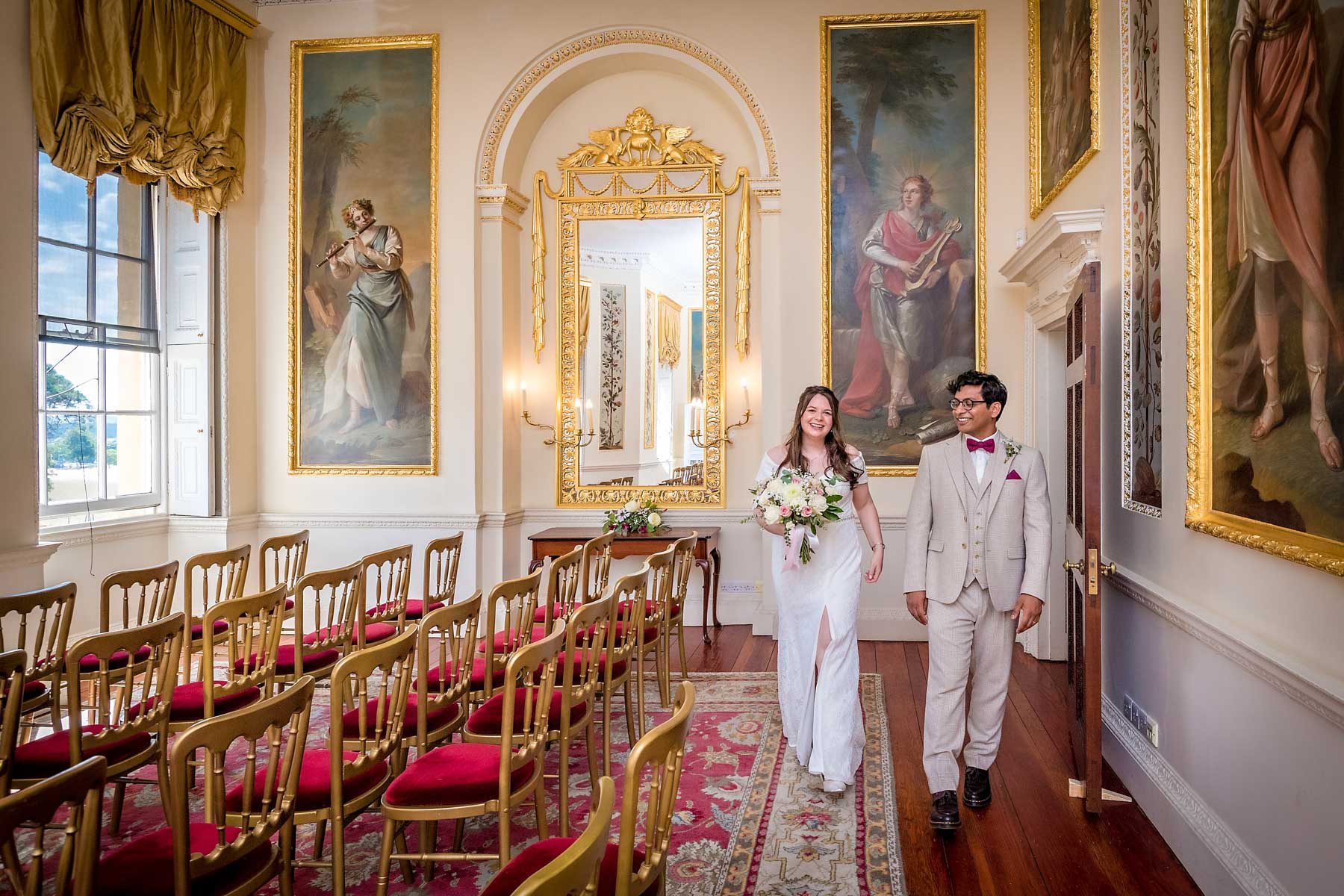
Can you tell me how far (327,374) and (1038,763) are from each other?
20.5ft

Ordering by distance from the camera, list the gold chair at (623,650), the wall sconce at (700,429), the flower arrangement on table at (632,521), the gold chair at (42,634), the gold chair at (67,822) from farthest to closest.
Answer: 1. the wall sconce at (700,429)
2. the flower arrangement on table at (632,521)
3. the gold chair at (623,650)
4. the gold chair at (42,634)
5. the gold chair at (67,822)

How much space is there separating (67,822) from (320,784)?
42.9 inches

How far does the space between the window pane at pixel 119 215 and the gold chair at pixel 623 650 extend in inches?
208

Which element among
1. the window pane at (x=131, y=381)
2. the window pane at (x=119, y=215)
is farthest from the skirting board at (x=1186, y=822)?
the window pane at (x=119, y=215)

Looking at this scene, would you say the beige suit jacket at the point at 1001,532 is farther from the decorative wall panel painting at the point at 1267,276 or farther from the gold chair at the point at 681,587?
the gold chair at the point at 681,587

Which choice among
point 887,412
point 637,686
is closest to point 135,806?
point 637,686

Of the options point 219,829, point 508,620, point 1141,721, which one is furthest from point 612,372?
point 219,829

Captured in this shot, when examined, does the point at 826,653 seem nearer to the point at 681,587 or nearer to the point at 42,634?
the point at 681,587

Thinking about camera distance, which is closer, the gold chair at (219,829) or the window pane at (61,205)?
the gold chair at (219,829)

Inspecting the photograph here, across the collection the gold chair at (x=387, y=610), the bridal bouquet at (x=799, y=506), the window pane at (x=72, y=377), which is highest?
the window pane at (x=72, y=377)

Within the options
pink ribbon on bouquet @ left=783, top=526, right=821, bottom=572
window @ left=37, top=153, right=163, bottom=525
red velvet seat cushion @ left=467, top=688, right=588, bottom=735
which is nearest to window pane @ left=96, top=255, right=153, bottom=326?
window @ left=37, top=153, right=163, bottom=525

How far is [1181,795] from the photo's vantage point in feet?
11.6

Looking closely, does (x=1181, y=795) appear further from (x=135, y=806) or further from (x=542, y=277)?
(x=542, y=277)

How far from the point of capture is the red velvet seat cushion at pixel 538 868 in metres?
2.25
